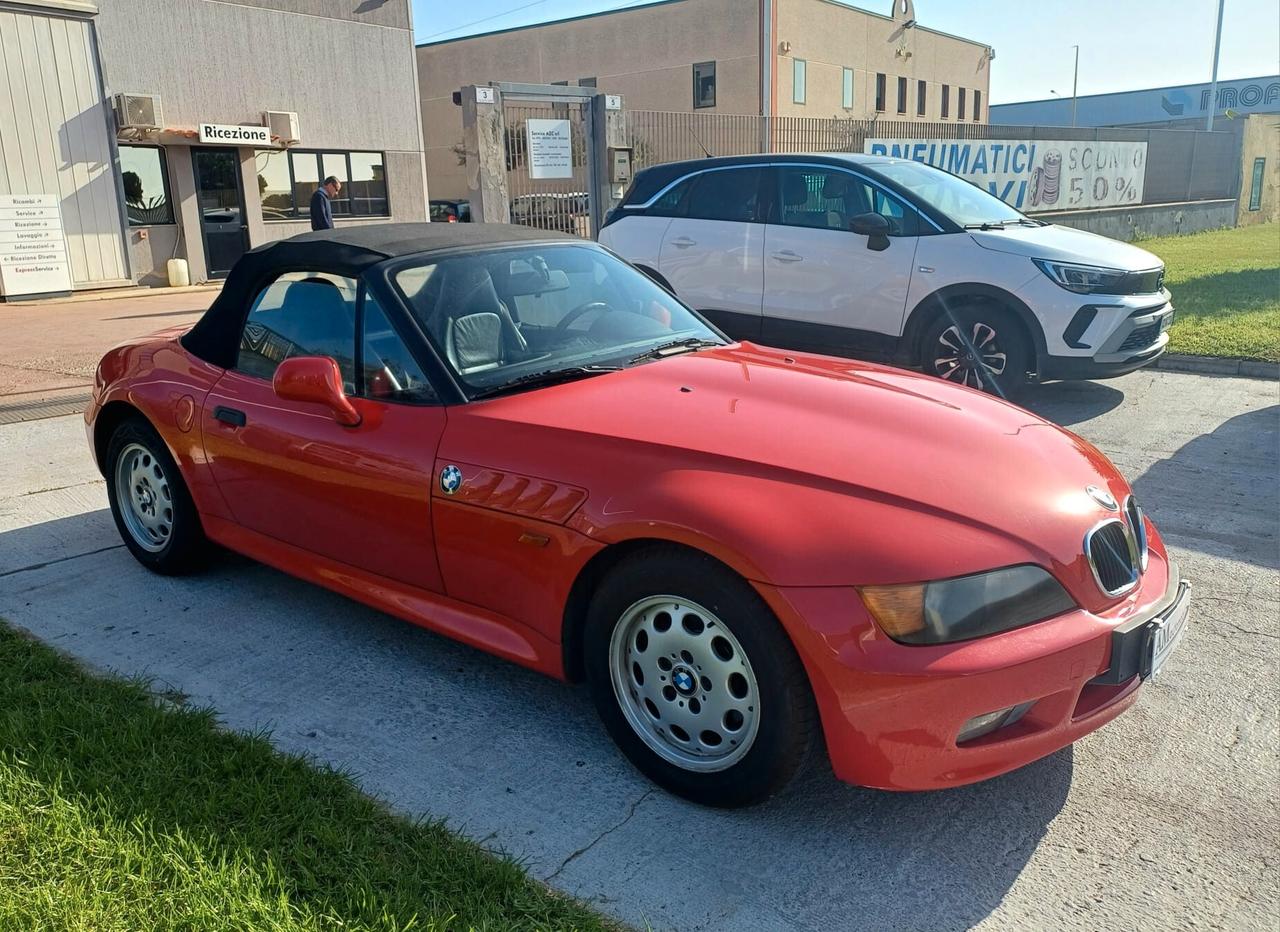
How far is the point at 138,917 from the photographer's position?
95.3 inches

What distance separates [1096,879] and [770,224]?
6.72 metres

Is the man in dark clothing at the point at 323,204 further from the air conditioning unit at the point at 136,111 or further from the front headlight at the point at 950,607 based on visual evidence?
the front headlight at the point at 950,607

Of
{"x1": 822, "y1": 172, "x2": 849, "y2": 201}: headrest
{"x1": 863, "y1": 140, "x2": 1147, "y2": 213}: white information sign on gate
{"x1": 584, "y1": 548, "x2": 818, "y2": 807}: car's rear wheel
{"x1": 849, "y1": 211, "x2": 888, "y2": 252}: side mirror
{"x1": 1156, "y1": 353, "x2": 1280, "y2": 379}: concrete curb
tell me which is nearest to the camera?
{"x1": 584, "y1": 548, "x2": 818, "y2": 807}: car's rear wheel

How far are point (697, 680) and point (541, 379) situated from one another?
3.99ft

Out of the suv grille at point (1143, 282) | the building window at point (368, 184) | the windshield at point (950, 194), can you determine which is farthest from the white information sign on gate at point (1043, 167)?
the building window at point (368, 184)

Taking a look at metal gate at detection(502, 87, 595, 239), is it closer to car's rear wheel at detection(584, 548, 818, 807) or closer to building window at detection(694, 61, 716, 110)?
car's rear wheel at detection(584, 548, 818, 807)

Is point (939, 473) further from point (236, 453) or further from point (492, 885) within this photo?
point (236, 453)

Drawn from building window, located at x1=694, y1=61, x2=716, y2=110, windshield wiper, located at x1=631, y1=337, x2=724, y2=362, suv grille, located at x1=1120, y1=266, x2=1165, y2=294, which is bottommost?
suv grille, located at x1=1120, y1=266, x2=1165, y2=294

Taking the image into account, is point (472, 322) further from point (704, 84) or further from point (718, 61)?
point (704, 84)

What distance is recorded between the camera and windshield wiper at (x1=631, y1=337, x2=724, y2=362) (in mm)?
3867

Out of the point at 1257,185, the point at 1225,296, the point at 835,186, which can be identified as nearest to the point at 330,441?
the point at 835,186

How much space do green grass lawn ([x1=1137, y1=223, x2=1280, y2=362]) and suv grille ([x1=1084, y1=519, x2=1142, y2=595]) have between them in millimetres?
7404

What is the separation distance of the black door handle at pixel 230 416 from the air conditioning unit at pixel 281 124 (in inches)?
770

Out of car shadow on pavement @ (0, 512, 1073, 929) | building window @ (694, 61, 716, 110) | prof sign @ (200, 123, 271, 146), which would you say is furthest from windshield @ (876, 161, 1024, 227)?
building window @ (694, 61, 716, 110)
